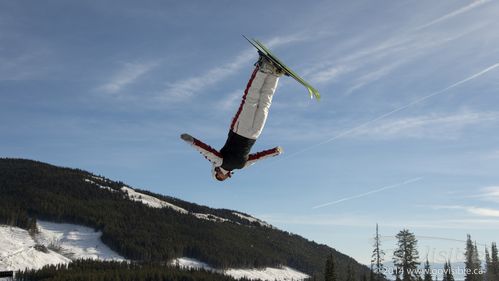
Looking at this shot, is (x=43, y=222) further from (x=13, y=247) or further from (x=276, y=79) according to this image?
(x=276, y=79)

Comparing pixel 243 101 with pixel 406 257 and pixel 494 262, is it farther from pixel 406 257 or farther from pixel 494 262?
pixel 494 262

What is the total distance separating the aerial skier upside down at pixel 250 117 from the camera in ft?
41.1

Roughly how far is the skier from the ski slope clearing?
429 ft

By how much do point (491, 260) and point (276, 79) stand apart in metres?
128

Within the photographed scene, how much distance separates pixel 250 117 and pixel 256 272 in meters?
162

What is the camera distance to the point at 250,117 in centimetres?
1333

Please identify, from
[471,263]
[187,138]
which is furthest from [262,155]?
[471,263]

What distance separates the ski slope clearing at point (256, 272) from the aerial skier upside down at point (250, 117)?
430 feet

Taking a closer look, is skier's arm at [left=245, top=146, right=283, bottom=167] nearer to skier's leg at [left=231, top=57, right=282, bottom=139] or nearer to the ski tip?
the ski tip

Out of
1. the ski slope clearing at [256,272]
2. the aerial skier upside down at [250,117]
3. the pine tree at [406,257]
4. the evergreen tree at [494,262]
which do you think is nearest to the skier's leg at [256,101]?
the aerial skier upside down at [250,117]

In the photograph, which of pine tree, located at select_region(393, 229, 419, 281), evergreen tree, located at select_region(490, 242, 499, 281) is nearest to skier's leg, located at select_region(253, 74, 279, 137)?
pine tree, located at select_region(393, 229, 419, 281)

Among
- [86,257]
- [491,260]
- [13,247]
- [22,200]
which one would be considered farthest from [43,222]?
[491,260]

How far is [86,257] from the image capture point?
418 ft

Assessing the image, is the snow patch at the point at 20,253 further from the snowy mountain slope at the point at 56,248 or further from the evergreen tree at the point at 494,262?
the evergreen tree at the point at 494,262
